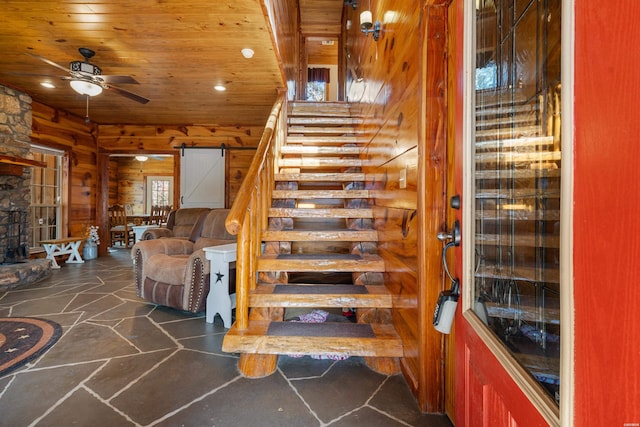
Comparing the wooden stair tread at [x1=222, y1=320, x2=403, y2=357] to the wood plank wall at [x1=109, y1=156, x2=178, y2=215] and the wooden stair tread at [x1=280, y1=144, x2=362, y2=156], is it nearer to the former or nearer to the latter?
the wooden stair tread at [x1=280, y1=144, x2=362, y2=156]

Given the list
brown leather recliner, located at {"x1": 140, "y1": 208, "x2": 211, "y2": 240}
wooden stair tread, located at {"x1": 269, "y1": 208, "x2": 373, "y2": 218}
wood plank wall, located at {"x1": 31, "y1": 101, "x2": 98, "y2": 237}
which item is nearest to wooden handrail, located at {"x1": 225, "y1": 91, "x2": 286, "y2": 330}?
wooden stair tread, located at {"x1": 269, "y1": 208, "x2": 373, "y2": 218}

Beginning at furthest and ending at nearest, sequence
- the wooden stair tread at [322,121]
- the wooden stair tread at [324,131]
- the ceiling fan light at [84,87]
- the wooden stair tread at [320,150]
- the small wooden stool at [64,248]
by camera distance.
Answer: the small wooden stool at [64,248]
the wooden stair tread at [322,121]
the wooden stair tread at [324,131]
the wooden stair tread at [320,150]
the ceiling fan light at [84,87]

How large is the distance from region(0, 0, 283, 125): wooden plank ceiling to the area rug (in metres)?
2.30

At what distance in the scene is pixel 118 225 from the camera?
7.76 m

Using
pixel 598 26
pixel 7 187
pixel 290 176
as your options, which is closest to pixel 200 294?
pixel 290 176

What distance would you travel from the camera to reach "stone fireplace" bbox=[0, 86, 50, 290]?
3877mm

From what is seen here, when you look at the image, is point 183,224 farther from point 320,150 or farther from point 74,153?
point 74,153

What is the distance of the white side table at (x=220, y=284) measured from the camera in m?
2.55

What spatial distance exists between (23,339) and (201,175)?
4.15m

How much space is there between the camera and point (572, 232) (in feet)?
1.49

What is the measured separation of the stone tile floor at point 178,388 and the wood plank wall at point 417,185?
28cm

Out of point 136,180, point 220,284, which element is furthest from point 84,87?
point 136,180

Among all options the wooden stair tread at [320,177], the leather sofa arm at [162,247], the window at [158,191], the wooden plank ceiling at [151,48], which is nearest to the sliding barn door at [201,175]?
the wooden plank ceiling at [151,48]

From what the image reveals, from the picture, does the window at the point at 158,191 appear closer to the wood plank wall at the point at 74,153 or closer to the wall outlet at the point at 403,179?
the wood plank wall at the point at 74,153
